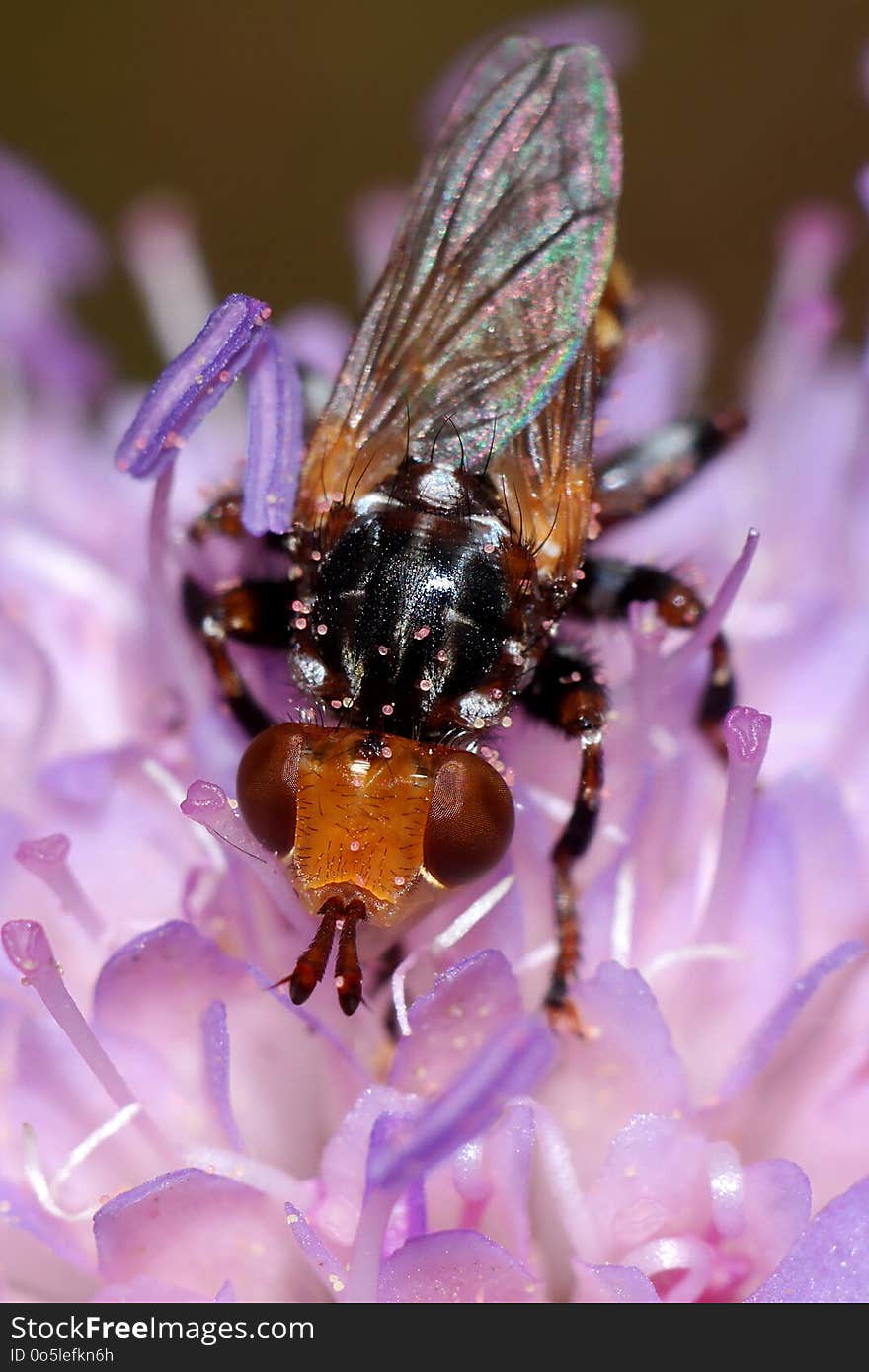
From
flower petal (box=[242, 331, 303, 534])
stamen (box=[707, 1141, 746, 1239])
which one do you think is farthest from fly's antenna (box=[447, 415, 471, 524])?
stamen (box=[707, 1141, 746, 1239])

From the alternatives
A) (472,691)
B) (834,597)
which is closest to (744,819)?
(472,691)

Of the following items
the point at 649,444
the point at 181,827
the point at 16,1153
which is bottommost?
the point at 16,1153

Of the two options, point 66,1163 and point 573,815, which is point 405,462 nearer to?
point 573,815

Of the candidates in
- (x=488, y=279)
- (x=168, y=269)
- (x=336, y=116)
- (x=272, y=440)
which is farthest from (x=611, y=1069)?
(x=336, y=116)

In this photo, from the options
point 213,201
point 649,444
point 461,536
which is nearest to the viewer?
point 461,536

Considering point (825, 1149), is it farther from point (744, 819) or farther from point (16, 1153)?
point (16, 1153)

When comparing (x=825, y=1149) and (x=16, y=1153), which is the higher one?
(x=825, y=1149)
